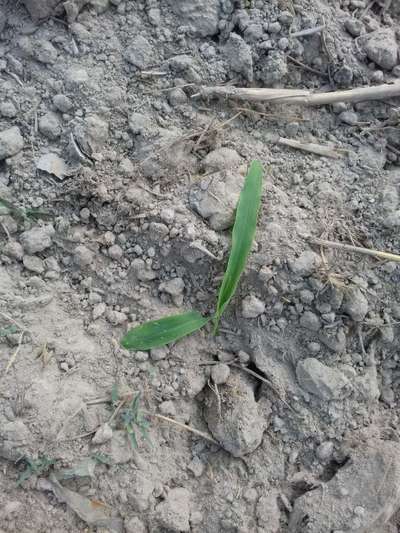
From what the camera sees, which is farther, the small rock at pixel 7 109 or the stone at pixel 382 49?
the stone at pixel 382 49

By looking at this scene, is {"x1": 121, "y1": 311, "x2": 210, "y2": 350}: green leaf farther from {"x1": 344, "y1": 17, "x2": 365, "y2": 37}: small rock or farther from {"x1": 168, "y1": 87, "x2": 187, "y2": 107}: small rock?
{"x1": 344, "y1": 17, "x2": 365, "y2": 37}: small rock

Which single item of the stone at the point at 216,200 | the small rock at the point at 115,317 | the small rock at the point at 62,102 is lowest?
the small rock at the point at 115,317

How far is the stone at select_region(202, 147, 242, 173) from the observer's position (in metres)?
1.96

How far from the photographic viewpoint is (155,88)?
203cm

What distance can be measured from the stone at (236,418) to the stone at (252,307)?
0.22 meters

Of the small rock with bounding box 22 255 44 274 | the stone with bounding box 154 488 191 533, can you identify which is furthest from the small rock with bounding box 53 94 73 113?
the stone with bounding box 154 488 191 533

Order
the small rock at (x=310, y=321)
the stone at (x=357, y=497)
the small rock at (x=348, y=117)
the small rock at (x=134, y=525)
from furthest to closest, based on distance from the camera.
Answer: the small rock at (x=348, y=117) < the small rock at (x=310, y=321) < the stone at (x=357, y=497) < the small rock at (x=134, y=525)

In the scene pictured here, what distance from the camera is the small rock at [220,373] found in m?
1.84

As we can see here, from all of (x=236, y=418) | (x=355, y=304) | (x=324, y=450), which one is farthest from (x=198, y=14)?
(x=324, y=450)

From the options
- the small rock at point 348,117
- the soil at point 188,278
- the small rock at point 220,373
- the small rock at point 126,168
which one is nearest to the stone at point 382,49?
the soil at point 188,278

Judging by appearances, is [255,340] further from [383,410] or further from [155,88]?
[155,88]

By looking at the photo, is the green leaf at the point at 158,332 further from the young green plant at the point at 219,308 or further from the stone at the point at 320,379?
the stone at the point at 320,379

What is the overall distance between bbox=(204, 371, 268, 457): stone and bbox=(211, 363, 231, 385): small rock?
0.02 m

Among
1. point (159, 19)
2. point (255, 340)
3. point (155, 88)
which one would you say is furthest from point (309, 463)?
point (159, 19)
